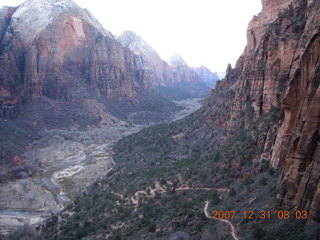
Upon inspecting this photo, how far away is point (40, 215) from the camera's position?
35469mm

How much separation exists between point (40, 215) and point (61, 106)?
5915 centimetres

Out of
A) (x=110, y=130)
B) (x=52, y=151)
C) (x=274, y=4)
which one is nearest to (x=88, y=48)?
Result: (x=110, y=130)

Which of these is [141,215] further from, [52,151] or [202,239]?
[52,151]

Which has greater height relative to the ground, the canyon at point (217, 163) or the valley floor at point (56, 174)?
the canyon at point (217, 163)

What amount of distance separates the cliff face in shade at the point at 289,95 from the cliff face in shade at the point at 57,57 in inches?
2622

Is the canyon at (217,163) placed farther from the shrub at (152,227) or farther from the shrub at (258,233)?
the shrub at (152,227)

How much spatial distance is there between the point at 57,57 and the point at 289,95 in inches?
3546

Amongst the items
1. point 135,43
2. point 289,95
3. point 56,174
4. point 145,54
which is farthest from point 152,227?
point 135,43

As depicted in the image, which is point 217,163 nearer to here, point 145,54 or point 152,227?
→ point 152,227

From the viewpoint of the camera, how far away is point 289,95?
16.7m

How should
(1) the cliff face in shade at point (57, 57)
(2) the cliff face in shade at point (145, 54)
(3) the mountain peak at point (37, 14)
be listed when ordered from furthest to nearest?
(2) the cliff face in shade at point (145, 54) < (3) the mountain peak at point (37, 14) < (1) the cliff face in shade at point (57, 57)

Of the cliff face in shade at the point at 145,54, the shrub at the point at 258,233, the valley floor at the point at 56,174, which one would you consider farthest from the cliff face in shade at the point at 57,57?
the shrub at the point at 258,233

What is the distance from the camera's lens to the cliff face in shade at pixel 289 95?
13734 mm

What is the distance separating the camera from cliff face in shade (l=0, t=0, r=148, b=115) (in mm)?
89625
